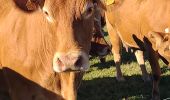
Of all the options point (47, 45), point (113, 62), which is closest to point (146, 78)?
point (113, 62)

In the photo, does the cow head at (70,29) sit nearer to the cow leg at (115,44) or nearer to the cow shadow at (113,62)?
the cow leg at (115,44)

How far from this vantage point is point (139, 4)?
834 cm

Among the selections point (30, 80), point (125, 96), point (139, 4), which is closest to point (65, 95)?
point (30, 80)

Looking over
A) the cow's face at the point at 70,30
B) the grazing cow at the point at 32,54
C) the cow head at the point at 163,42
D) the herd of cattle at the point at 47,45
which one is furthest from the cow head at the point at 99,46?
the cow head at the point at 163,42

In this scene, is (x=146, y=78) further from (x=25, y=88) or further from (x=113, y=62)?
(x=25, y=88)

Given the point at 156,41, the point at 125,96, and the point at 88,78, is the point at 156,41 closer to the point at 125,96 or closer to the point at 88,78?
the point at 125,96

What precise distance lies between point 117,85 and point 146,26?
1568 millimetres

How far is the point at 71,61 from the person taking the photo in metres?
3.89

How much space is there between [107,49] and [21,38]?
1.02m

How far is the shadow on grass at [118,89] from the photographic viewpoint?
8.06 meters

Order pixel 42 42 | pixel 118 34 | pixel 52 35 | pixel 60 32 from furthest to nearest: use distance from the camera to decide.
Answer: pixel 118 34
pixel 42 42
pixel 52 35
pixel 60 32

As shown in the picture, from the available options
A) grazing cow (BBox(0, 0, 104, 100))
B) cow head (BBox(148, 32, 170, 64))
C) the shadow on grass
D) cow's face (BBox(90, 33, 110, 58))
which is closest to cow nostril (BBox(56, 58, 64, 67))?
grazing cow (BBox(0, 0, 104, 100))

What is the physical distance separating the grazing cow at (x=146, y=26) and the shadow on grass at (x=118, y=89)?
448 mm

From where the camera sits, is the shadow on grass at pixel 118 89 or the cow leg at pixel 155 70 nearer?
the cow leg at pixel 155 70
